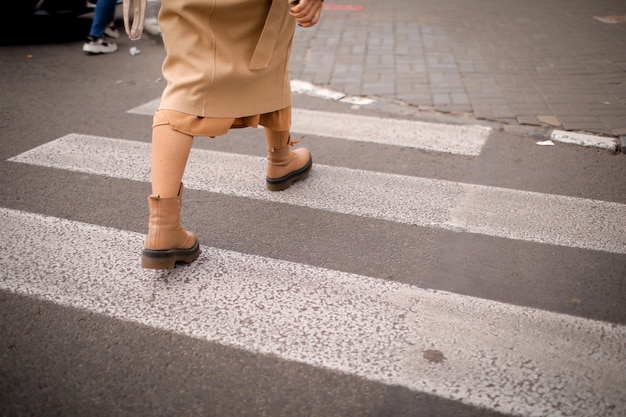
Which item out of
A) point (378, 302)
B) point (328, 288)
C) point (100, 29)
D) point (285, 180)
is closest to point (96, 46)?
Result: point (100, 29)

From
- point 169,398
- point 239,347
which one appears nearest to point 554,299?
point 239,347

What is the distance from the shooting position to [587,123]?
4.40 m

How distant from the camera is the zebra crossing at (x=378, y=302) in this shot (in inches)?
78.9

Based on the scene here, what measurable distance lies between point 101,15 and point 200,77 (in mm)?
4878

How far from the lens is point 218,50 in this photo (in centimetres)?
240

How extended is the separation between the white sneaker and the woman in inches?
183

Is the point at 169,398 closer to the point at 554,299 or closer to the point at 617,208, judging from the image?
the point at 554,299

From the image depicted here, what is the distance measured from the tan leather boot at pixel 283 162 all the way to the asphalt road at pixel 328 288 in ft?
0.35

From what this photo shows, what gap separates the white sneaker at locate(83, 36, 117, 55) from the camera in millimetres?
6559

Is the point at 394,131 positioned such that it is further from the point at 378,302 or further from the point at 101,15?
the point at 101,15

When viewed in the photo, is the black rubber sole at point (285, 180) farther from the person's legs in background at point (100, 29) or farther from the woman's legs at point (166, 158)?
the person's legs in background at point (100, 29)

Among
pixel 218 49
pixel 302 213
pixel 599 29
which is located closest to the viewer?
pixel 218 49

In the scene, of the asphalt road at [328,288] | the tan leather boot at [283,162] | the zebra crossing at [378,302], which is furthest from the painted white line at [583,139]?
the tan leather boot at [283,162]

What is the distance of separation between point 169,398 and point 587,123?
12.8 ft
